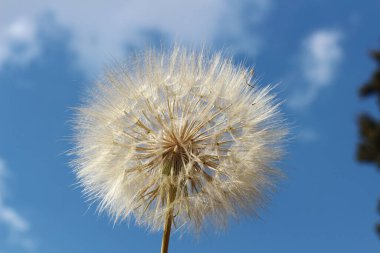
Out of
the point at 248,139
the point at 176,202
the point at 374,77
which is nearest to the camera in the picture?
the point at 374,77

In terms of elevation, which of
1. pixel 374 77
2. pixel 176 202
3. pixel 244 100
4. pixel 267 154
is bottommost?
pixel 374 77

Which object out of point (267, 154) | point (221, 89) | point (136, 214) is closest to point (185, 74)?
point (221, 89)

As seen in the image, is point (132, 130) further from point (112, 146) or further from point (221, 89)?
point (221, 89)
